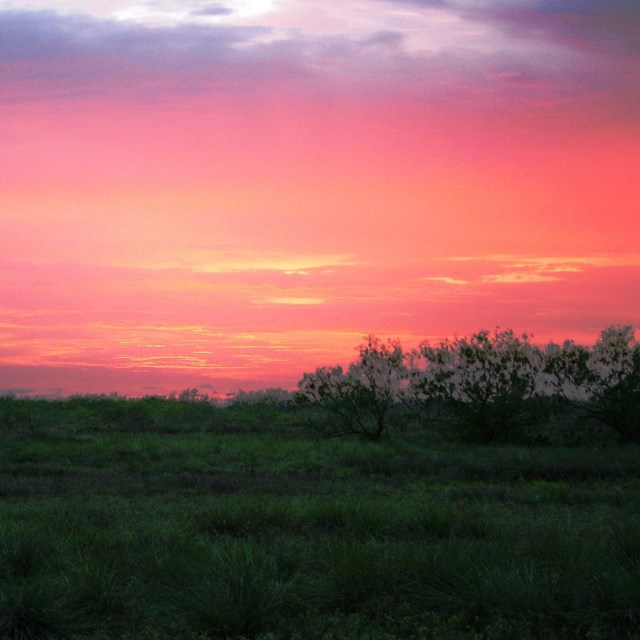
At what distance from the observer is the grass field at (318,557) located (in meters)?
6.48

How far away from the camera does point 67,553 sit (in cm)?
849

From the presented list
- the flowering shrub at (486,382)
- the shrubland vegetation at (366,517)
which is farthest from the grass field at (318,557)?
the flowering shrub at (486,382)

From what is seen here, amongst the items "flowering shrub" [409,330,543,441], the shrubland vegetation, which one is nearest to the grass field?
the shrubland vegetation

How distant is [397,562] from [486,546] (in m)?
1.19

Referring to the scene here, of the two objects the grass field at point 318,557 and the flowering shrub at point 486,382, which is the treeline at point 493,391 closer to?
the flowering shrub at point 486,382

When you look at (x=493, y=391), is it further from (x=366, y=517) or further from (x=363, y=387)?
(x=366, y=517)

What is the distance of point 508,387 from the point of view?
2541 cm

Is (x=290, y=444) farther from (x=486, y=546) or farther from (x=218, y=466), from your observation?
(x=486, y=546)

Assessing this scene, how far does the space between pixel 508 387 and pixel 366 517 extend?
1637 centimetres

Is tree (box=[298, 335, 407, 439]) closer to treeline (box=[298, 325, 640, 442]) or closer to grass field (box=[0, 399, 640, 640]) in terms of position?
treeline (box=[298, 325, 640, 442])

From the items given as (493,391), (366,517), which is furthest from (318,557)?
(493,391)

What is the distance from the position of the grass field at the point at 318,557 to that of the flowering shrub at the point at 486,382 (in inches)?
292

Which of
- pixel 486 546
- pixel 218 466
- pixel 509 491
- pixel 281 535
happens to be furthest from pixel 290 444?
pixel 486 546

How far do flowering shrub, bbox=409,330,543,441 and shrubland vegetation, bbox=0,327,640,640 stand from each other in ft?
0.20
